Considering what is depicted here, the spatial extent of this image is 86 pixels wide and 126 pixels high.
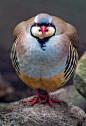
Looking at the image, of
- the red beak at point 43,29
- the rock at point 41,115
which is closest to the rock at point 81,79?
the rock at point 41,115

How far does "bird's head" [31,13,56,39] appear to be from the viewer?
228 centimetres

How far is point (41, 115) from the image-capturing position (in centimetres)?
273

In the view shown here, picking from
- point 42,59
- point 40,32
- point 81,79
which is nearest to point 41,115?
point 42,59

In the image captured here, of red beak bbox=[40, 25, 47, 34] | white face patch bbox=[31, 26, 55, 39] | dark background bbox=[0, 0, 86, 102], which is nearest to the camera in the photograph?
red beak bbox=[40, 25, 47, 34]

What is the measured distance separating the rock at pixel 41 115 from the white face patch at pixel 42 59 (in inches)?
22.8

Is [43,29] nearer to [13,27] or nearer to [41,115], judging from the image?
[41,115]

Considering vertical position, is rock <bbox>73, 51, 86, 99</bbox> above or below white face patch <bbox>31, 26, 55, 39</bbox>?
below

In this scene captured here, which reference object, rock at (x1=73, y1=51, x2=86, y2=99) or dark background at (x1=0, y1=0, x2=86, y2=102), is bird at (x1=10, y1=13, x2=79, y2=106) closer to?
rock at (x1=73, y1=51, x2=86, y2=99)

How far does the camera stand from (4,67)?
22.1ft

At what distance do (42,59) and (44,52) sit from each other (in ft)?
0.36

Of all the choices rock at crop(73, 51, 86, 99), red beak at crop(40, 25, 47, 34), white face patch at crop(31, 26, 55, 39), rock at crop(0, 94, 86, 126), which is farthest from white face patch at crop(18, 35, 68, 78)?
rock at crop(73, 51, 86, 99)

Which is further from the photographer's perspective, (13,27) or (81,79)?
(13,27)

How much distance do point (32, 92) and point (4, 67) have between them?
1.79 m

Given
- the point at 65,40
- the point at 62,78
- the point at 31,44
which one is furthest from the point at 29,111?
the point at 65,40
